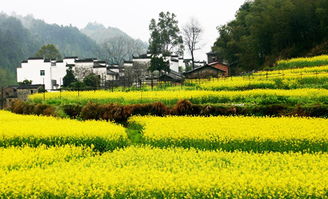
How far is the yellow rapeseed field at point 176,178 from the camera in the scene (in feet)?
25.7

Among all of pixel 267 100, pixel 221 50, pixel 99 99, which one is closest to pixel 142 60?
pixel 221 50

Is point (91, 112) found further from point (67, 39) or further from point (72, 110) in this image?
point (67, 39)

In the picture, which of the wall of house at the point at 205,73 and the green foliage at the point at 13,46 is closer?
the wall of house at the point at 205,73

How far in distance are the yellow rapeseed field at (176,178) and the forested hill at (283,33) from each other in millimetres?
32920

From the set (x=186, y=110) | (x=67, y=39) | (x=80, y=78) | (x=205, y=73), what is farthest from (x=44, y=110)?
(x=67, y=39)

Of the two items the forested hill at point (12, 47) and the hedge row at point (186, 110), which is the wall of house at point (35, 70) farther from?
the hedge row at point (186, 110)

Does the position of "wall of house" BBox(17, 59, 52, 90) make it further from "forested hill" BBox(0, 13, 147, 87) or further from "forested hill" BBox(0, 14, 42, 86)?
"forested hill" BBox(0, 14, 42, 86)

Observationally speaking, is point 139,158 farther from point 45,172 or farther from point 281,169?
point 281,169

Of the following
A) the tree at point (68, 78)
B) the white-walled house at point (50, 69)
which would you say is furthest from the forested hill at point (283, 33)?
the tree at point (68, 78)

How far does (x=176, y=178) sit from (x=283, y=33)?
35.9 metres

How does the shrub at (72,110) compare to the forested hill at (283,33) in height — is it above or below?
below

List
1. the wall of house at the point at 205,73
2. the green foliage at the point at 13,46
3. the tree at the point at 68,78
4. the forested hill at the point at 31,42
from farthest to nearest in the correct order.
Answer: the forested hill at the point at 31,42, the green foliage at the point at 13,46, the tree at the point at 68,78, the wall of house at the point at 205,73

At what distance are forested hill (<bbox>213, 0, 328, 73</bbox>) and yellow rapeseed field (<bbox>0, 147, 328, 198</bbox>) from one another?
108 ft

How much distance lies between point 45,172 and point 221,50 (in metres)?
47.2
